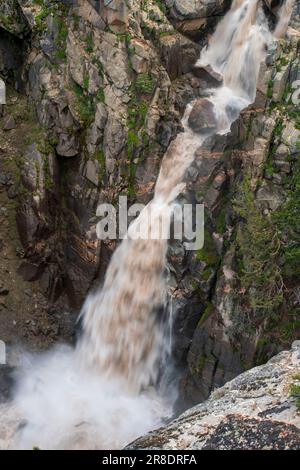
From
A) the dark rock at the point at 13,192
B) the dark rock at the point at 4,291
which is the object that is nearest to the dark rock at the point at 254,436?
the dark rock at the point at 4,291

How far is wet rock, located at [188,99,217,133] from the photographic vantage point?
22.1 meters

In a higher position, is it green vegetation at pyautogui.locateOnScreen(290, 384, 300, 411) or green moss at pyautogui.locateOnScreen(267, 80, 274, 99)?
green moss at pyautogui.locateOnScreen(267, 80, 274, 99)

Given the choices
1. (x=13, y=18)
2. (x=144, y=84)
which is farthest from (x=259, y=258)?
(x=13, y=18)

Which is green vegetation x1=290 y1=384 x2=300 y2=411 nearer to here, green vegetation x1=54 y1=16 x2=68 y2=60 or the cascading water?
the cascading water

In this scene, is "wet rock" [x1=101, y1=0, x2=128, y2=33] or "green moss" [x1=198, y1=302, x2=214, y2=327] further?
"wet rock" [x1=101, y1=0, x2=128, y2=33]

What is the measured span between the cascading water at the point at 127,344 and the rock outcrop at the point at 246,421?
7.99 m

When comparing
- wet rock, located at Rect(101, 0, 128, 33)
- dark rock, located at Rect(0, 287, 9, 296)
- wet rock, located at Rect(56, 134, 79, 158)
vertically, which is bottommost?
dark rock, located at Rect(0, 287, 9, 296)

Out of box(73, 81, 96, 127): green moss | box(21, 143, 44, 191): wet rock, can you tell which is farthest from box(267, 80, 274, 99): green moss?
box(21, 143, 44, 191): wet rock

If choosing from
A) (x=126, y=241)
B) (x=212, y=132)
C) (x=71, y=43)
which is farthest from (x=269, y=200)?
(x=71, y=43)

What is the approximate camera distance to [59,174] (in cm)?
2409

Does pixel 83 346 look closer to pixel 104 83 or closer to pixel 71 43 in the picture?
pixel 104 83

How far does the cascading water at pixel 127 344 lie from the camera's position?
1877 centimetres

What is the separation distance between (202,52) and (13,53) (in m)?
10.5

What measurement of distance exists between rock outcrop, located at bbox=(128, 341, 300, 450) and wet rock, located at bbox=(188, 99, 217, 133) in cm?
1312
